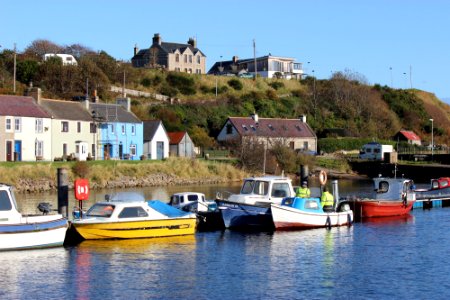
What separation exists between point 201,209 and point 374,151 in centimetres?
6590

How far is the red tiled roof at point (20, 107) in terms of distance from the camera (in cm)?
7119

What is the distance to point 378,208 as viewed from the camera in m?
48.0

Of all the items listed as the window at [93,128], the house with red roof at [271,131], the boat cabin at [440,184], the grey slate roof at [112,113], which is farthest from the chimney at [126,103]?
the boat cabin at [440,184]

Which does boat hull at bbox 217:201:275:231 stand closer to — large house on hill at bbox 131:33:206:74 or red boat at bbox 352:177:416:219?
red boat at bbox 352:177:416:219

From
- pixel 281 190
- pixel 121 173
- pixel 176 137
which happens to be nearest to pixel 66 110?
pixel 121 173

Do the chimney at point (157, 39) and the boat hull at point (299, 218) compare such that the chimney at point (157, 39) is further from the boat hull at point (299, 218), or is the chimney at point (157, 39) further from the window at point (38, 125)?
the boat hull at point (299, 218)

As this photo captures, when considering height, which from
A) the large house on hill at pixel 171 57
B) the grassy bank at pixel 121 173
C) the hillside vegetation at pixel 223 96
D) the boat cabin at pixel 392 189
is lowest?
the boat cabin at pixel 392 189

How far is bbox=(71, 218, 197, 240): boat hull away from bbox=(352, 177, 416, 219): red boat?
14.2 metres

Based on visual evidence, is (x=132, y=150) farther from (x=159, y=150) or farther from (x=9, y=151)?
(x=9, y=151)

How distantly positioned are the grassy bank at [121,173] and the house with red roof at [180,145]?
753 centimetres

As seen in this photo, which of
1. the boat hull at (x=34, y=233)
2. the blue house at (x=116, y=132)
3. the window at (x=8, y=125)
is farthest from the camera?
the blue house at (x=116, y=132)

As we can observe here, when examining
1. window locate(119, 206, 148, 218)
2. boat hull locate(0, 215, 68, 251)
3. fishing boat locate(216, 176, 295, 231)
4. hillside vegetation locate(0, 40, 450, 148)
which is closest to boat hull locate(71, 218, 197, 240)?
window locate(119, 206, 148, 218)

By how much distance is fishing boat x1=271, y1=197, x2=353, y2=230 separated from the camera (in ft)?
130

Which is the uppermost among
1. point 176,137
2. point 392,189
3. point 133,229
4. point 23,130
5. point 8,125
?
point 8,125
